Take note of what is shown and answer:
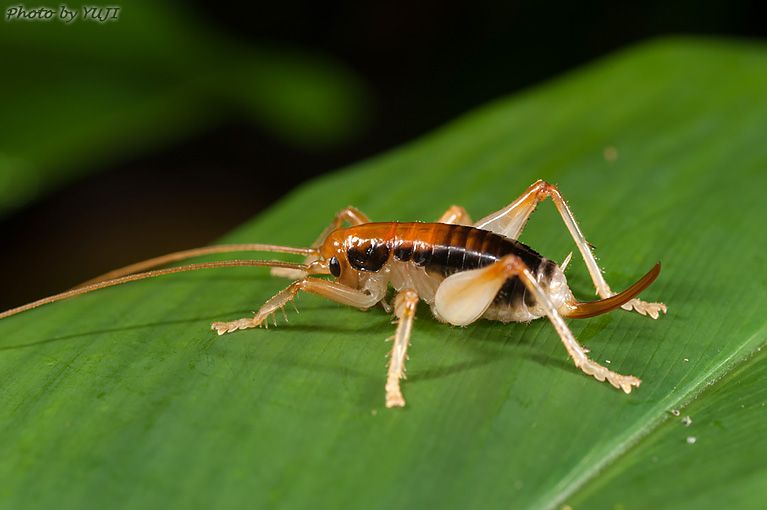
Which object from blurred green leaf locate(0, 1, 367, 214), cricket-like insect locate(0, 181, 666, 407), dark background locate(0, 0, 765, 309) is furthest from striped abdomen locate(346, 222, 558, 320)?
dark background locate(0, 0, 765, 309)

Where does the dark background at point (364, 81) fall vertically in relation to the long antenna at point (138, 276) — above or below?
above

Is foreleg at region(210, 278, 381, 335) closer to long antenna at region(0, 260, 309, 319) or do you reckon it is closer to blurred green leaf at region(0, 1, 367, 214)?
long antenna at region(0, 260, 309, 319)

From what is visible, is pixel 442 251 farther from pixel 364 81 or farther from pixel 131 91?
pixel 364 81

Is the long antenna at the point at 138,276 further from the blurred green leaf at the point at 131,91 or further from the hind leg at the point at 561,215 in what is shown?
the blurred green leaf at the point at 131,91

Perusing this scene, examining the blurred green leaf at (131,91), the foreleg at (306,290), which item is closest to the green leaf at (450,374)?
the foreleg at (306,290)

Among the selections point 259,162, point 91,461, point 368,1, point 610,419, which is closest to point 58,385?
point 91,461

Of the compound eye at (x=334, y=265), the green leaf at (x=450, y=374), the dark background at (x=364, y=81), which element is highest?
the dark background at (x=364, y=81)
